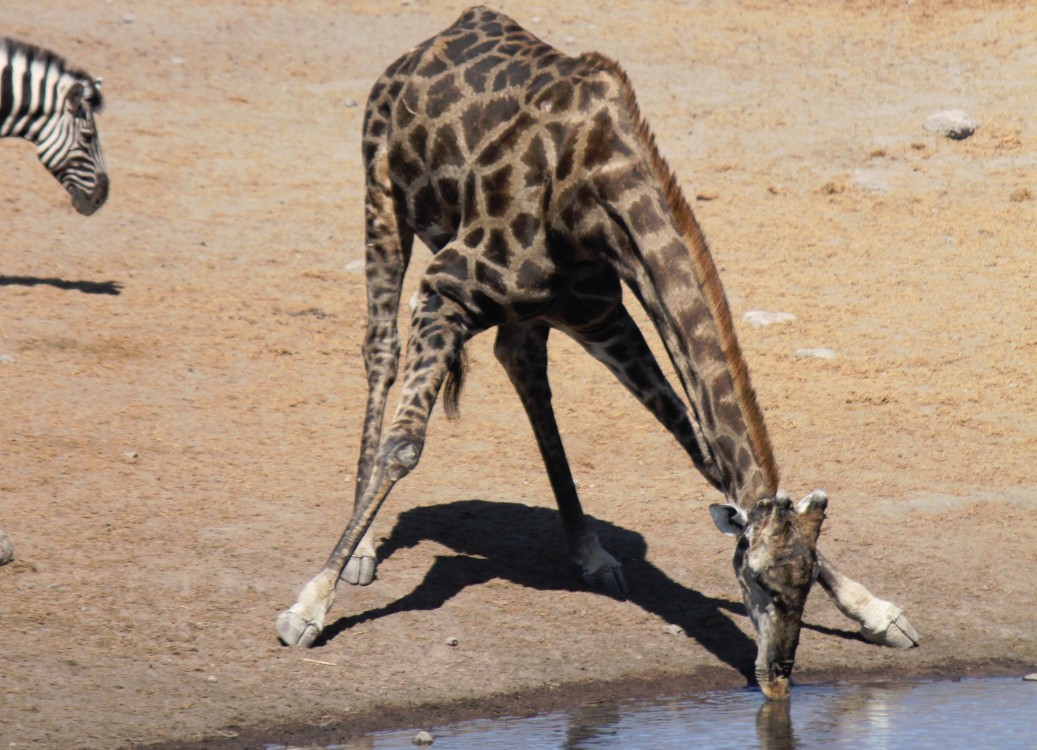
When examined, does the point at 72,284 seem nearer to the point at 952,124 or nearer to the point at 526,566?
the point at 526,566

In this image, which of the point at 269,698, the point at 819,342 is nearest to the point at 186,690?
the point at 269,698

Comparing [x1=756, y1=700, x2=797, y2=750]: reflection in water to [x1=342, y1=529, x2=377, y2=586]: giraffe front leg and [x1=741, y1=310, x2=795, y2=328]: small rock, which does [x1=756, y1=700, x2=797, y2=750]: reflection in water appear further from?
[x1=741, y1=310, x2=795, y2=328]: small rock

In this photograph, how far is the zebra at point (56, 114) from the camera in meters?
12.0

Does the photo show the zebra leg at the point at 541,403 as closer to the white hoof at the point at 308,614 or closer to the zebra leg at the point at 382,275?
the zebra leg at the point at 382,275

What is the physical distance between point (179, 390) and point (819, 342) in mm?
4630

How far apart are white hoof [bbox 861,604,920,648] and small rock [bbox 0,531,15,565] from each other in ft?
12.5

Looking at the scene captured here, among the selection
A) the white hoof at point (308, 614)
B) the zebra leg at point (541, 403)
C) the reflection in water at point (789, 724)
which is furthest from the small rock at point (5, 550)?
the zebra leg at point (541, 403)

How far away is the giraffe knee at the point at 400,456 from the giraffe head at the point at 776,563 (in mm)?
1400

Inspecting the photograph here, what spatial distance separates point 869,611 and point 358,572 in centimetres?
233

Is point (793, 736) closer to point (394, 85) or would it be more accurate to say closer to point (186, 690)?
point (186, 690)

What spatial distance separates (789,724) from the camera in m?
5.63

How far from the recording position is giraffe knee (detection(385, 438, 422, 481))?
20.9 feet

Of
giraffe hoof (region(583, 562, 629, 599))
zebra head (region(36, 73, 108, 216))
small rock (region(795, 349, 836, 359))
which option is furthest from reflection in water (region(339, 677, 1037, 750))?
zebra head (region(36, 73, 108, 216))

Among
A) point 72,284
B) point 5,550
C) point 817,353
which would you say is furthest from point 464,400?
point 5,550
